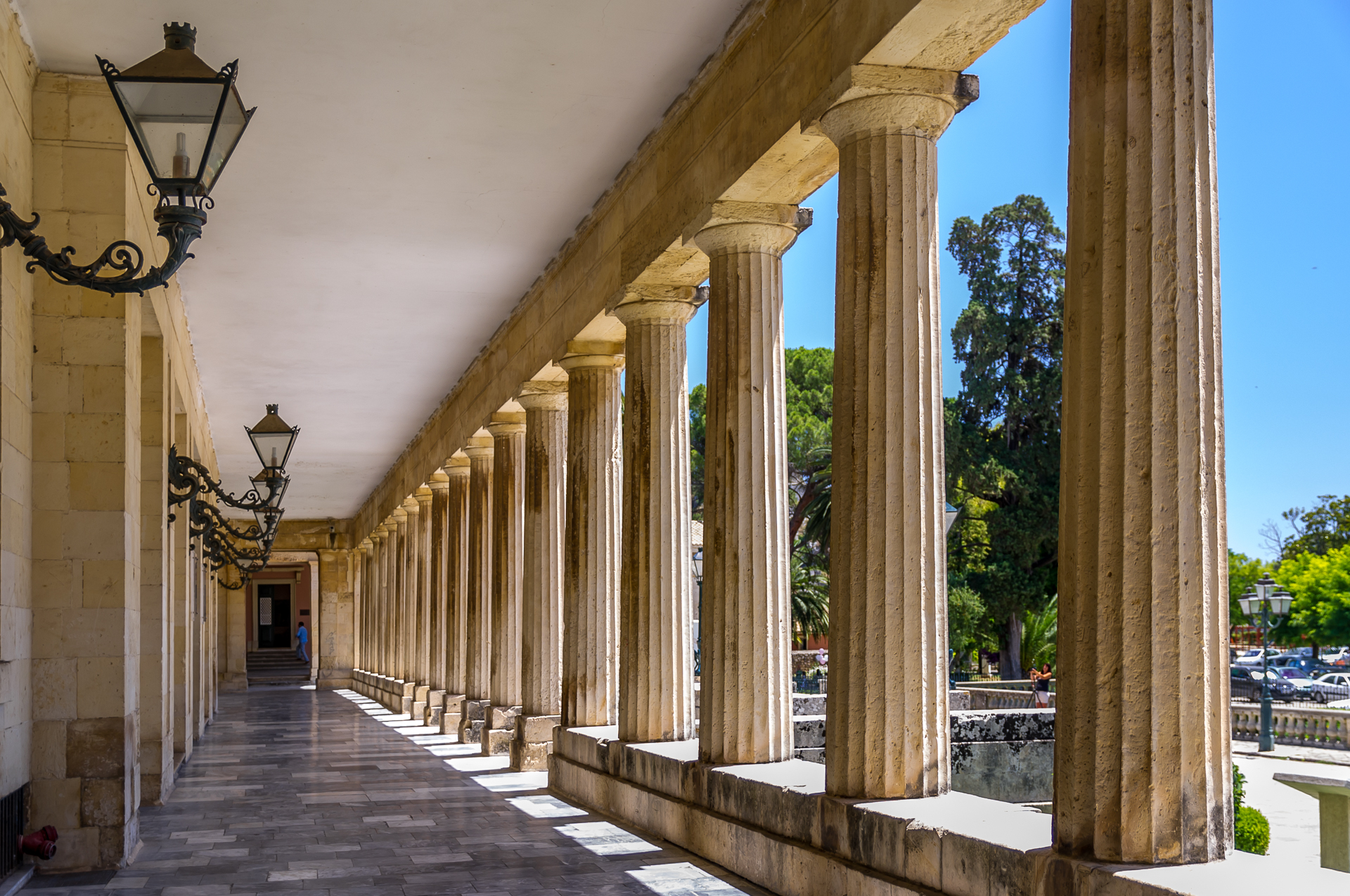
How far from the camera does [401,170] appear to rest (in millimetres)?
11680

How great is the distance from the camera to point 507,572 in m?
18.8

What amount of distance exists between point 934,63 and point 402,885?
20.4ft

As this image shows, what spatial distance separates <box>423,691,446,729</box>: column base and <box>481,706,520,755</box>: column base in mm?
5590

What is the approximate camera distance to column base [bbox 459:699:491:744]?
66.7 ft

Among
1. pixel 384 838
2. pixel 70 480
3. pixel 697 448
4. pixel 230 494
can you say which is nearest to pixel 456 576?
pixel 230 494

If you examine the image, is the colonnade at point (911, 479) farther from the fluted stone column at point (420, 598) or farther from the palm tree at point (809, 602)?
the palm tree at point (809, 602)

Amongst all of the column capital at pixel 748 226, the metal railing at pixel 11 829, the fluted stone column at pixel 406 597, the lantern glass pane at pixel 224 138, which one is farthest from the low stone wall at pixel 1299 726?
the lantern glass pane at pixel 224 138

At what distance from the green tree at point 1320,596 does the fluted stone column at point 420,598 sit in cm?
5396

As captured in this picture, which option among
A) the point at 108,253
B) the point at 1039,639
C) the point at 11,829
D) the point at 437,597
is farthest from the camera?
the point at 1039,639

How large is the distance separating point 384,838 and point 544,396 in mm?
7060

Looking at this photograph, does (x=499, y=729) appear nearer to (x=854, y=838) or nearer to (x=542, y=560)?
(x=542, y=560)

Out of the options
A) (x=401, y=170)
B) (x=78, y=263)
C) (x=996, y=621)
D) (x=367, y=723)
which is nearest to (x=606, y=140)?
(x=401, y=170)

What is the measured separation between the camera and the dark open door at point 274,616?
6650 cm

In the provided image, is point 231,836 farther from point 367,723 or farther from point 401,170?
point 367,723
